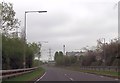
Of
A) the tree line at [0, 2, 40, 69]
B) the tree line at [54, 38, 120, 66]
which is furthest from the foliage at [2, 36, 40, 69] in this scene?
the tree line at [54, 38, 120, 66]

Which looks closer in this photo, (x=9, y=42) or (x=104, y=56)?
(x=9, y=42)

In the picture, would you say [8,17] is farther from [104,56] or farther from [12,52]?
[104,56]

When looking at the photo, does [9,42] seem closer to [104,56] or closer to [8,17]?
[8,17]

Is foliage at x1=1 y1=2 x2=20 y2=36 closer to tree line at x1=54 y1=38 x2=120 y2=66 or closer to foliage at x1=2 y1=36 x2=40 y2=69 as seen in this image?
foliage at x1=2 y1=36 x2=40 y2=69

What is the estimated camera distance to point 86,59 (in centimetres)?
11844


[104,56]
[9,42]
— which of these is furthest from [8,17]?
[104,56]

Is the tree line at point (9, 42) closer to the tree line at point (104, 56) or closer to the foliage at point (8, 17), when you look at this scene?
the foliage at point (8, 17)

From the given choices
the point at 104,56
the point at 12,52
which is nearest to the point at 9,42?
the point at 12,52

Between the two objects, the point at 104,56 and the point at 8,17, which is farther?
the point at 104,56

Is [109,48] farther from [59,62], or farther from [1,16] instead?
[59,62]

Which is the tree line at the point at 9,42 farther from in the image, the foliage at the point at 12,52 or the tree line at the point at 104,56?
the tree line at the point at 104,56

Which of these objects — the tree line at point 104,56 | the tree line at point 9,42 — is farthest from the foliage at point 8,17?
the tree line at point 104,56

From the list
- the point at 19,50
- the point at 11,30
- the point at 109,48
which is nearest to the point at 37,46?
the point at 109,48

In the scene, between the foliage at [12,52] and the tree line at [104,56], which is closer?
the foliage at [12,52]
